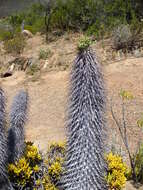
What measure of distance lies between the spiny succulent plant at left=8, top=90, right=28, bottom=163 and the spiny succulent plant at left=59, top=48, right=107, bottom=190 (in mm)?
1172

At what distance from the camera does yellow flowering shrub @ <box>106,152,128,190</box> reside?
4.23 meters

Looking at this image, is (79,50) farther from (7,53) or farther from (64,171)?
(7,53)

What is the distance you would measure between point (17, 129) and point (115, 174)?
1586 millimetres

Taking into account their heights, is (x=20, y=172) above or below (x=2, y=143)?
below

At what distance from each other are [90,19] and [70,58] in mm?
3456

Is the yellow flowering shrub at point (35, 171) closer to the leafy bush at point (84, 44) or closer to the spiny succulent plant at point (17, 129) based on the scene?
the spiny succulent plant at point (17, 129)

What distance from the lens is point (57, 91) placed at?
32.1ft

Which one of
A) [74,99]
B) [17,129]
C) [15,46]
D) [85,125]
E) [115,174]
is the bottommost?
[115,174]

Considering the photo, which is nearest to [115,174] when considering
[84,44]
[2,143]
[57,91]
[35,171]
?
[35,171]

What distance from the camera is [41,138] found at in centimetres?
734

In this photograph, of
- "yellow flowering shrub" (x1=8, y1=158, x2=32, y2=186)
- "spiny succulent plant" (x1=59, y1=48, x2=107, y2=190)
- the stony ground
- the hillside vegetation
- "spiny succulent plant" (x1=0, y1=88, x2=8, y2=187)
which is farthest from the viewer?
the stony ground

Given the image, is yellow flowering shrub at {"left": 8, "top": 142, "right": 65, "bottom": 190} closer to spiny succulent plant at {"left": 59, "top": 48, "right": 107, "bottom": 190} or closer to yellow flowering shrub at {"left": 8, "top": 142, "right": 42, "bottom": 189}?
yellow flowering shrub at {"left": 8, "top": 142, "right": 42, "bottom": 189}

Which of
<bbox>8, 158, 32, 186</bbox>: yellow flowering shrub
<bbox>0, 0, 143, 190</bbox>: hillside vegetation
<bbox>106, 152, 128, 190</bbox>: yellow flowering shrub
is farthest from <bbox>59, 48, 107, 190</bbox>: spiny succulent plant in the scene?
<bbox>8, 158, 32, 186</bbox>: yellow flowering shrub

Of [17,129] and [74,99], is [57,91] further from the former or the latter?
[74,99]
